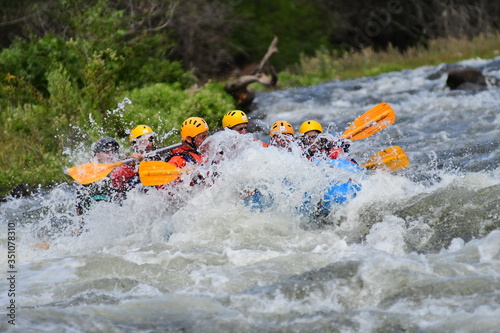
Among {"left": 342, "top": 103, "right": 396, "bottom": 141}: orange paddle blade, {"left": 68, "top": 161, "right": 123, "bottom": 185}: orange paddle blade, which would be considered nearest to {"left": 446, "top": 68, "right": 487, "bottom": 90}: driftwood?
{"left": 342, "top": 103, "right": 396, "bottom": 141}: orange paddle blade

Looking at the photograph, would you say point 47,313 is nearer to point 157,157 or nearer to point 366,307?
point 366,307

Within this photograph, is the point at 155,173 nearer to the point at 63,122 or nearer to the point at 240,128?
the point at 240,128

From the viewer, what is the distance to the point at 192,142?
24.9 feet

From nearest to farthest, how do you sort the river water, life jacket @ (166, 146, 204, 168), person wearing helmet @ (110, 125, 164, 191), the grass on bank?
1. the river water
2. life jacket @ (166, 146, 204, 168)
3. person wearing helmet @ (110, 125, 164, 191)
4. the grass on bank

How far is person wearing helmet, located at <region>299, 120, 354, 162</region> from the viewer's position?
25.7 feet

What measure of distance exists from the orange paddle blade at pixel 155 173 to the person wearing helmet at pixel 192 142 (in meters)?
0.26

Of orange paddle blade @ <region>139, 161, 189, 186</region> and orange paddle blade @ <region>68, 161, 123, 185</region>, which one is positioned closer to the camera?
orange paddle blade @ <region>139, 161, 189, 186</region>

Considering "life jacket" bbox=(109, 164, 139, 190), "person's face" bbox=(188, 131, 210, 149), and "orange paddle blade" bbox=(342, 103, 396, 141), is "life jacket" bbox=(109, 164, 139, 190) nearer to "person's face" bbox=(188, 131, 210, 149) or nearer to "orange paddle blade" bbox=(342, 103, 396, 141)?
"person's face" bbox=(188, 131, 210, 149)

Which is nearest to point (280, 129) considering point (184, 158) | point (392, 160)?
point (184, 158)

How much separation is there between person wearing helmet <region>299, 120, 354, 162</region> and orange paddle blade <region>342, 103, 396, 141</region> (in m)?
0.43

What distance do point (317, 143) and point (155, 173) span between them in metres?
1.94

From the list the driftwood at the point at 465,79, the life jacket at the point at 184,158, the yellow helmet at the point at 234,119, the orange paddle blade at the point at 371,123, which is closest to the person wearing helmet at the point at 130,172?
the life jacket at the point at 184,158

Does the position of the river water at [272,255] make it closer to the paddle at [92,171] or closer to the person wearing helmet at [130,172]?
the person wearing helmet at [130,172]

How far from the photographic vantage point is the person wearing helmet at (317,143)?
782 centimetres
